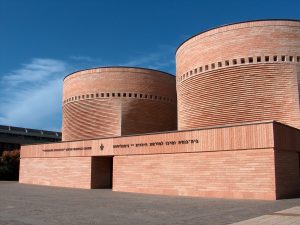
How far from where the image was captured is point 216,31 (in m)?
25.5

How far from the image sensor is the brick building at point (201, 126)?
18.4 meters

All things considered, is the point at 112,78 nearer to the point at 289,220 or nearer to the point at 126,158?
the point at 126,158

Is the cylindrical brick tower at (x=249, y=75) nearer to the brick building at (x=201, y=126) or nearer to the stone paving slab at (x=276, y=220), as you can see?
the brick building at (x=201, y=126)

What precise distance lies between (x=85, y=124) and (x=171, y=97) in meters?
8.56

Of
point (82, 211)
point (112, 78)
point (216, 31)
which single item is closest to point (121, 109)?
point (112, 78)

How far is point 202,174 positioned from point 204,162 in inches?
25.3

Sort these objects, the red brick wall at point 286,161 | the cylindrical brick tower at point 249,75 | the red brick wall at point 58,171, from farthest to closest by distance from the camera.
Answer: the red brick wall at point 58,171 < the cylindrical brick tower at point 249,75 < the red brick wall at point 286,161

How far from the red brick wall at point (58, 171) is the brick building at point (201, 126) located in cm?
8

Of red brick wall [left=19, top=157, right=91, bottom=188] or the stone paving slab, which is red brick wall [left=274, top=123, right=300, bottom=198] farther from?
red brick wall [left=19, top=157, right=91, bottom=188]

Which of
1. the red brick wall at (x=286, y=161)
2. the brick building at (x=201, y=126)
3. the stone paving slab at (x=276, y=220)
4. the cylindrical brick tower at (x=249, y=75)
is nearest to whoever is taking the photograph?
the stone paving slab at (x=276, y=220)

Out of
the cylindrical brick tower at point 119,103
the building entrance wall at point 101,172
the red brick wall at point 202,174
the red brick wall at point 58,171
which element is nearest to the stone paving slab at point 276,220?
the red brick wall at point 202,174

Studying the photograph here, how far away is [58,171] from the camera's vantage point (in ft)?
97.2

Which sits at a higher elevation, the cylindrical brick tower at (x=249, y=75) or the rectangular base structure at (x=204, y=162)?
the cylindrical brick tower at (x=249, y=75)

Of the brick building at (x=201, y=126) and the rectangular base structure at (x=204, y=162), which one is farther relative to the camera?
the brick building at (x=201, y=126)
